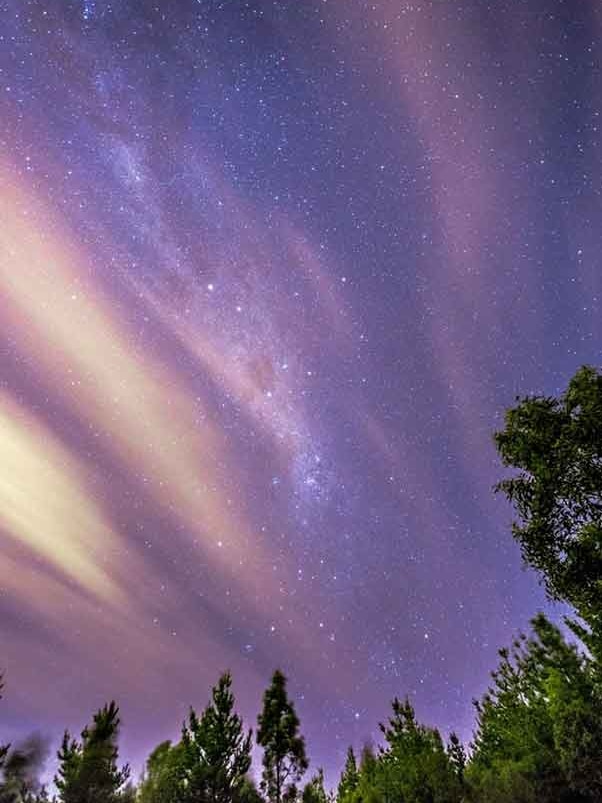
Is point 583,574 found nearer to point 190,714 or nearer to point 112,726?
point 190,714

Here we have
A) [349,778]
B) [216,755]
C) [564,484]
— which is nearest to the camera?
[564,484]

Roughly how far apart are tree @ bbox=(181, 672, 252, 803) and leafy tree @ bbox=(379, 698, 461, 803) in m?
15.3

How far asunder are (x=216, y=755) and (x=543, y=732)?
24.7m

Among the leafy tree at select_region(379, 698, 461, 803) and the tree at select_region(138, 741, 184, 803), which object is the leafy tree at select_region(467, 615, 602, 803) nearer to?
the leafy tree at select_region(379, 698, 461, 803)

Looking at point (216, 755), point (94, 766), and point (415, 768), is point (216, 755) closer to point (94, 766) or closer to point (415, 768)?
point (94, 766)

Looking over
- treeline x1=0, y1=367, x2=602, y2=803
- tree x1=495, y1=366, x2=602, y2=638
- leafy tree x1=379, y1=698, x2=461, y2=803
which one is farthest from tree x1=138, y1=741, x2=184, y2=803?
tree x1=495, y1=366, x2=602, y2=638

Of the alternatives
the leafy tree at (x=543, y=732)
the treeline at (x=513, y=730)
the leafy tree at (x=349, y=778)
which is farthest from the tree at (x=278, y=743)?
the leafy tree at (x=349, y=778)

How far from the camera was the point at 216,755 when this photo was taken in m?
29.6

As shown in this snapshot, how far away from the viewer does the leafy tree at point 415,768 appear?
34938mm

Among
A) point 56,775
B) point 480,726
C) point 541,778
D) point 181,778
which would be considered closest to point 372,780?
point 480,726

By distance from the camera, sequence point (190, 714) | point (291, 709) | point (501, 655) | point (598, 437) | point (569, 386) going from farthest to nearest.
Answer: point (501, 655) < point (291, 709) < point (190, 714) < point (569, 386) < point (598, 437)

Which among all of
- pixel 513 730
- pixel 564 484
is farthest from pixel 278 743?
pixel 564 484

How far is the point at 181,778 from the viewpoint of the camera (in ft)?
97.3

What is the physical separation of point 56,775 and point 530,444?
37605mm
